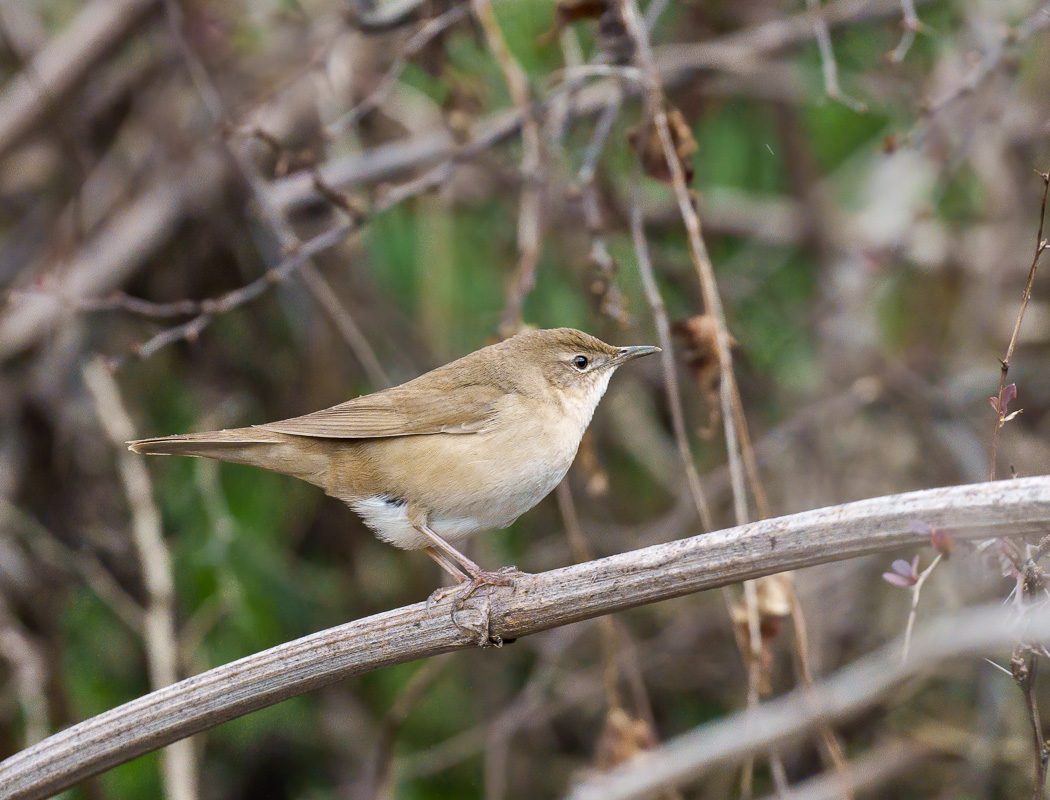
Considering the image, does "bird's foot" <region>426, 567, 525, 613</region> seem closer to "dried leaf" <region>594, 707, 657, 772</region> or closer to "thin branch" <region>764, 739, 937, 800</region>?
"dried leaf" <region>594, 707, 657, 772</region>

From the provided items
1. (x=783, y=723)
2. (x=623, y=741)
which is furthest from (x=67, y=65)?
(x=783, y=723)

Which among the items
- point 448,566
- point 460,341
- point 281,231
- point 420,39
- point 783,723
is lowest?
point 783,723

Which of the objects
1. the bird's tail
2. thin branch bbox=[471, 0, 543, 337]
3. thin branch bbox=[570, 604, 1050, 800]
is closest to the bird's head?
thin branch bbox=[471, 0, 543, 337]

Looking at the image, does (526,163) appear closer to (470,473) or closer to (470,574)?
(470,473)

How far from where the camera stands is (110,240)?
534 cm

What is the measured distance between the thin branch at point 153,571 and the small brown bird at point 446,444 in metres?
1.04

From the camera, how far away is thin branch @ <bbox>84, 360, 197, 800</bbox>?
4137mm

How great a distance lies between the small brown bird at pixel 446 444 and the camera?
3.28 metres

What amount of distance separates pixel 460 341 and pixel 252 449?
2366mm

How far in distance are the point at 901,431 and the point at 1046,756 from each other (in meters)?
3.33

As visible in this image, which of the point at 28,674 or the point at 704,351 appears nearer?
the point at 704,351

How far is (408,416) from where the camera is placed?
3.56 m

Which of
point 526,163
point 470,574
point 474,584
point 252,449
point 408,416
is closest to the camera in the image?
point 474,584

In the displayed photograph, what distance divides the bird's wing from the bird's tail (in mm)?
58
